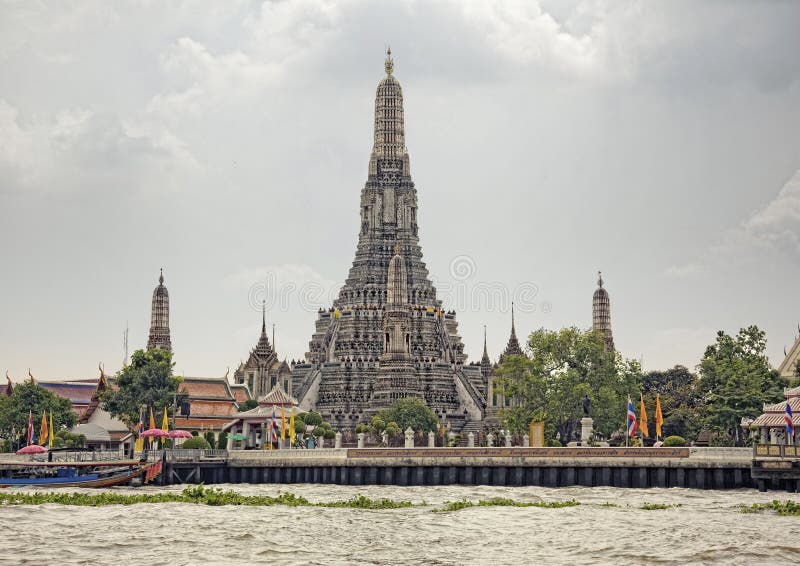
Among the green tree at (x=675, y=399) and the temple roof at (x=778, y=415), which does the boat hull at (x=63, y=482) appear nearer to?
the temple roof at (x=778, y=415)

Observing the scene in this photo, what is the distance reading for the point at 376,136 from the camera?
17000 cm

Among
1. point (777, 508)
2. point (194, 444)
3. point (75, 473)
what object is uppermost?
point (194, 444)

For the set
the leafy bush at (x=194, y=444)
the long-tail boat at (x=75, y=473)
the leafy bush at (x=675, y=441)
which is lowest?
the long-tail boat at (x=75, y=473)

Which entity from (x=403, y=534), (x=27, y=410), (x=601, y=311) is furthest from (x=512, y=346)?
(x=403, y=534)

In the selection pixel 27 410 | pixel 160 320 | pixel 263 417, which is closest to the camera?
pixel 263 417

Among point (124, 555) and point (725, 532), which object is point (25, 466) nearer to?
point (124, 555)

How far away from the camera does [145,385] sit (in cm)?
12150

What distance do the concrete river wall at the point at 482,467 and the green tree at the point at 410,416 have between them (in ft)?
150

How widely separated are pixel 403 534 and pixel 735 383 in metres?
52.4

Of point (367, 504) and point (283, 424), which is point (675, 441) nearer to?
point (283, 424)

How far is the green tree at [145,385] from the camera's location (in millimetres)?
120875

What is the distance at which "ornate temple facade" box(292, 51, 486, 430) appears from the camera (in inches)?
6053

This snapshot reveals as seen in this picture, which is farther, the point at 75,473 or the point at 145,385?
the point at 145,385

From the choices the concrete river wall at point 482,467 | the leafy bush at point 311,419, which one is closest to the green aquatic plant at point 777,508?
the concrete river wall at point 482,467
